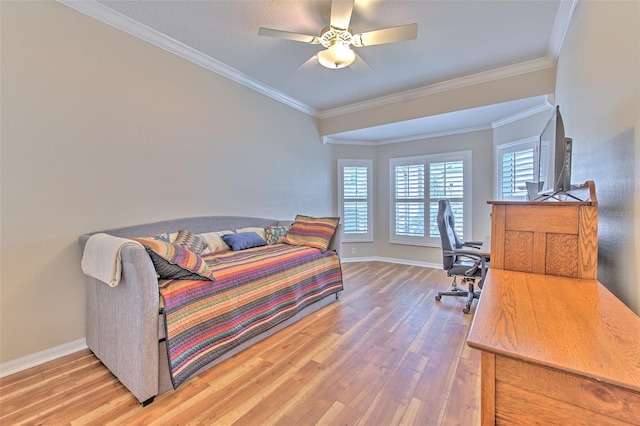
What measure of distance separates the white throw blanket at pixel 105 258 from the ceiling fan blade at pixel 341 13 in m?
2.07

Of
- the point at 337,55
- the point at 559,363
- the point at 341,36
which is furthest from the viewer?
the point at 337,55

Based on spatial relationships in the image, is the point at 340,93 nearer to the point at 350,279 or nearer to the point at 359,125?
the point at 359,125

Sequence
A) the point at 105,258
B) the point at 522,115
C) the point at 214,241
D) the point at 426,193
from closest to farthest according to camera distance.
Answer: the point at 105,258
the point at 214,241
the point at 522,115
the point at 426,193

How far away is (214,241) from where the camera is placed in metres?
3.00

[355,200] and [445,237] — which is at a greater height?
[355,200]

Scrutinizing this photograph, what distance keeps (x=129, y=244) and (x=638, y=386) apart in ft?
6.71

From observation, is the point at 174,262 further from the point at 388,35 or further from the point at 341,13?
the point at 388,35

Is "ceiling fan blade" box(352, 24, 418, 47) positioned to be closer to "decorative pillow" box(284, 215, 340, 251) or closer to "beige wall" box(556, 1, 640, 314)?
"beige wall" box(556, 1, 640, 314)

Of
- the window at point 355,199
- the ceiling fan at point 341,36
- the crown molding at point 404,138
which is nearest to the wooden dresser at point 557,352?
the ceiling fan at point 341,36

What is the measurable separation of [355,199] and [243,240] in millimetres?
2747

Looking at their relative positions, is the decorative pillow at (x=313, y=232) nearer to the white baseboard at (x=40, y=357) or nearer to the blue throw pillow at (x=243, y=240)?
the blue throw pillow at (x=243, y=240)

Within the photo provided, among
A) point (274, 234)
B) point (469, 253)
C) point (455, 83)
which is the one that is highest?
point (455, 83)

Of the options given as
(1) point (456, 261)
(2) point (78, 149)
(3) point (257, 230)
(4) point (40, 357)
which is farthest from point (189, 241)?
(1) point (456, 261)

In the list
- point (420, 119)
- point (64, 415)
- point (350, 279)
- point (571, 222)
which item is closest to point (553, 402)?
point (571, 222)
